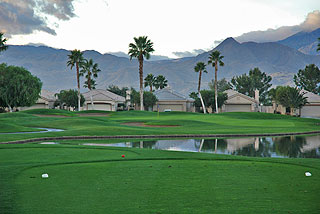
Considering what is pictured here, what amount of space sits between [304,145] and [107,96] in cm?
6387

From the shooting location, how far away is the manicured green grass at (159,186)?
6691mm

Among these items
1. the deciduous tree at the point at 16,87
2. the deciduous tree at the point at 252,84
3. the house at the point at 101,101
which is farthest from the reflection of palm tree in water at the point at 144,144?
the deciduous tree at the point at 252,84

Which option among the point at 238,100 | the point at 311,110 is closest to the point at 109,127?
the point at 238,100

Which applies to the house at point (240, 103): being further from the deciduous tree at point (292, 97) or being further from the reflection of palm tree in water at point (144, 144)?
the reflection of palm tree in water at point (144, 144)

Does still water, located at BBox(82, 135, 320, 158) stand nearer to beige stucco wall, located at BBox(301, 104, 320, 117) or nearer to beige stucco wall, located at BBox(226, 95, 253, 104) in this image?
beige stucco wall, located at BBox(226, 95, 253, 104)

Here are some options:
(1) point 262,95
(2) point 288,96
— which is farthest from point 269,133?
(1) point 262,95

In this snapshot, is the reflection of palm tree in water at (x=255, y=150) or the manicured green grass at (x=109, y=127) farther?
the manicured green grass at (x=109, y=127)

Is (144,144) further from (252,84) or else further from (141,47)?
(252,84)

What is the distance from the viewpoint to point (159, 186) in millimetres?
8398

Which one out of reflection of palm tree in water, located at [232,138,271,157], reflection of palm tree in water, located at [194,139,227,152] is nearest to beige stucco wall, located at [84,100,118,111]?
reflection of palm tree in water, located at [194,139,227,152]

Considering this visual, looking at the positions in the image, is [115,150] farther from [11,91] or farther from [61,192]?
[11,91]

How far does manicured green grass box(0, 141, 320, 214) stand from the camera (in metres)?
6.69

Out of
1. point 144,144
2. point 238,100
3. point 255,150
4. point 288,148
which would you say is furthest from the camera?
point 238,100

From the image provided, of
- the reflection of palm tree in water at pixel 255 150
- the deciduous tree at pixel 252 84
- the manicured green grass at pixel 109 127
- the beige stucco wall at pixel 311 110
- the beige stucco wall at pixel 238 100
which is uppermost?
the deciduous tree at pixel 252 84
